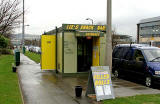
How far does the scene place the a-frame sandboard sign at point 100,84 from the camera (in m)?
7.70

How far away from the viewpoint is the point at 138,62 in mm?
11234

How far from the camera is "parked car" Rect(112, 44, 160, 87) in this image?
10.2m

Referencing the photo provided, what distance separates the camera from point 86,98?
8.02m

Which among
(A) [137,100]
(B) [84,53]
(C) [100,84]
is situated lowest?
(A) [137,100]

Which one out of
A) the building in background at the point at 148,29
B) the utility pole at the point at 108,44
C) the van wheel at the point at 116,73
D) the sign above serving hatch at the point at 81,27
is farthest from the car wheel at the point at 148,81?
the building in background at the point at 148,29

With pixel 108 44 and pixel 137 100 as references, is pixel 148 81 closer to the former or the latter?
pixel 108 44

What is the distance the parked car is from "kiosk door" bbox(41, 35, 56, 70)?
4079 millimetres

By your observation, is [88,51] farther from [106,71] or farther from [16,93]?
[16,93]

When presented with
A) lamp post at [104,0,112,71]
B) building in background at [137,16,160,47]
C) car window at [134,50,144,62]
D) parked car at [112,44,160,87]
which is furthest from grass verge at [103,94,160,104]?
building in background at [137,16,160,47]

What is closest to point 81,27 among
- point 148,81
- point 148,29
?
point 148,81

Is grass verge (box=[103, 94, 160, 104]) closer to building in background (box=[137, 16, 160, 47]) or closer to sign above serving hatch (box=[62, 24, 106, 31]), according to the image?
sign above serving hatch (box=[62, 24, 106, 31])

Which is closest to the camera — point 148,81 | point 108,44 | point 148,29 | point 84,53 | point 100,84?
point 100,84

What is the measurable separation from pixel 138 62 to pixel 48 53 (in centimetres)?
612

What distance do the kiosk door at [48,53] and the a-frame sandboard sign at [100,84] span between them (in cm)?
674
